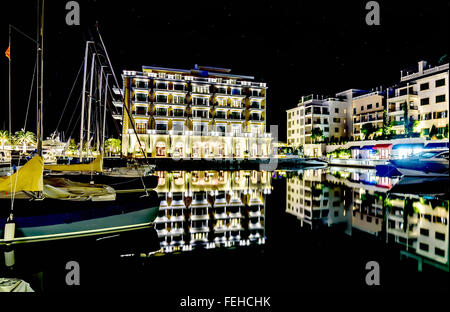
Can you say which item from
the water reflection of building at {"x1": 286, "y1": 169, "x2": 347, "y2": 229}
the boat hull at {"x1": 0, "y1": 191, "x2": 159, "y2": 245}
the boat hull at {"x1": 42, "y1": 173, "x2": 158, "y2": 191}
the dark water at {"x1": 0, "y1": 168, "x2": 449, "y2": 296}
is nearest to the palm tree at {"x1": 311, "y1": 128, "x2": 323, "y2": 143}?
the water reflection of building at {"x1": 286, "y1": 169, "x2": 347, "y2": 229}

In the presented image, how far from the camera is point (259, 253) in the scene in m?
7.05

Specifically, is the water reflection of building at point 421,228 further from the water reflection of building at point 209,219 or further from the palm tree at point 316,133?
the palm tree at point 316,133

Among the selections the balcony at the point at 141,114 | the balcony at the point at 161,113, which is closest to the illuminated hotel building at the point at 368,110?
the balcony at the point at 161,113

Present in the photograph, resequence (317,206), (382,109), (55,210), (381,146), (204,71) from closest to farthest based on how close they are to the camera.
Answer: (55,210)
(317,206)
(381,146)
(382,109)
(204,71)

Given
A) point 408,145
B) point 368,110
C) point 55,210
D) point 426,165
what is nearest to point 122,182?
point 55,210

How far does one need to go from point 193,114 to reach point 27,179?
4986 centimetres

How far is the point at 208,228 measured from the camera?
9.23 meters

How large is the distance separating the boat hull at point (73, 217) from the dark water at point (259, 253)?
311 mm

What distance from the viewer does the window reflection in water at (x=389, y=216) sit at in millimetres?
7324

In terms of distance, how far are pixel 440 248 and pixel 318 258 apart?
353cm

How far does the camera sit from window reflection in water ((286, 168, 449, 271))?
732 centimetres

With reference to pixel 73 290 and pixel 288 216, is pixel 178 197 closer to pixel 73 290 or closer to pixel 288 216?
pixel 288 216

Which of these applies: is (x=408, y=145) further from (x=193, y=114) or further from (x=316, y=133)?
(x=193, y=114)
